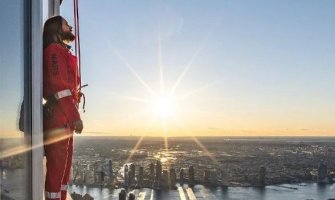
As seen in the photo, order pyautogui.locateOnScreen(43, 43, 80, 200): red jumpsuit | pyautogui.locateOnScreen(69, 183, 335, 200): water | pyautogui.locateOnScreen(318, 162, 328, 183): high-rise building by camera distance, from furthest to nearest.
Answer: pyautogui.locateOnScreen(318, 162, 328, 183): high-rise building < pyautogui.locateOnScreen(69, 183, 335, 200): water < pyautogui.locateOnScreen(43, 43, 80, 200): red jumpsuit

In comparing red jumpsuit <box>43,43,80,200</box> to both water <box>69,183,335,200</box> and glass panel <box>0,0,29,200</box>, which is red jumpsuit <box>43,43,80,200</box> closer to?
glass panel <box>0,0,29,200</box>

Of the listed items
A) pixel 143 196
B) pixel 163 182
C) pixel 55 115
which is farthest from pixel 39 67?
pixel 163 182

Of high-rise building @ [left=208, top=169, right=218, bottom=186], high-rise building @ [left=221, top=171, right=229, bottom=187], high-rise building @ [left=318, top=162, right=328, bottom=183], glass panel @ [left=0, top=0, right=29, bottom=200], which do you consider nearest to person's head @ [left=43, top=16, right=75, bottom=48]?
glass panel @ [left=0, top=0, right=29, bottom=200]

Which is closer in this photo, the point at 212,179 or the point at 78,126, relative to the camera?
A: the point at 78,126

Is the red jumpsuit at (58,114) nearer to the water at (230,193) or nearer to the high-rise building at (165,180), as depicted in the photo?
the water at (230,193)

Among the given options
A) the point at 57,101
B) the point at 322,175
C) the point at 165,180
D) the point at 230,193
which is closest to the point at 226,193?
the point at 230,193

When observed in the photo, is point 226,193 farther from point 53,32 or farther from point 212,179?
point 53,32
